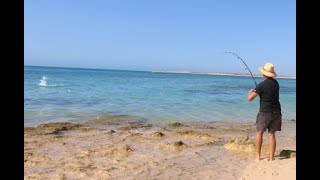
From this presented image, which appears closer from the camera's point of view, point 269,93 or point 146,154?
point 269,93

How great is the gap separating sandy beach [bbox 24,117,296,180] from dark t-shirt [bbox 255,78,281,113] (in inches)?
39.5

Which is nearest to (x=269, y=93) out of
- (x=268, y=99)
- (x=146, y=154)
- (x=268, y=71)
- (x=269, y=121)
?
(x=268, y=99)

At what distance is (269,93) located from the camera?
679cm

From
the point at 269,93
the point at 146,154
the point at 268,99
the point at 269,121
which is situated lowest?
the point at 146,154

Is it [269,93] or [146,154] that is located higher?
[269,93]

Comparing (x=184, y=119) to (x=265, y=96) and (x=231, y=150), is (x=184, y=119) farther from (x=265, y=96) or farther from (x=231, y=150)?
(x=265, y=96)

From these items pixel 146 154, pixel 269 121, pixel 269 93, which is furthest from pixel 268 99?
pixel 146 154

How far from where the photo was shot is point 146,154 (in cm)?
836

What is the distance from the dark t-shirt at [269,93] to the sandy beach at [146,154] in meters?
1.00

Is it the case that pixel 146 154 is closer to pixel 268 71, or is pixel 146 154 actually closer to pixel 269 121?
pixel 269 121

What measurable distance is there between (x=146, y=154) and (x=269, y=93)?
3.03 meters

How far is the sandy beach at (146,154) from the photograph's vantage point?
21.9 feet
